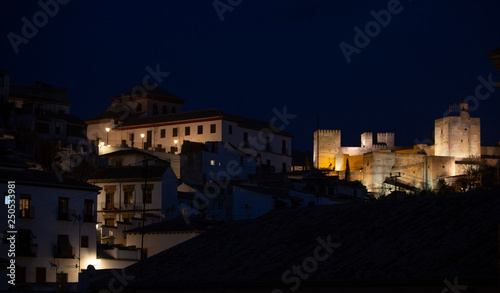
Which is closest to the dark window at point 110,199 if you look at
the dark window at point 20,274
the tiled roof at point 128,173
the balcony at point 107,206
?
the balcony at point 107,206

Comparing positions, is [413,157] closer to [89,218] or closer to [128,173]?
[128,173]

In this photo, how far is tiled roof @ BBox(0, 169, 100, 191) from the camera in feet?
143

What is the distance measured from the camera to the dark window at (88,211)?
47.8 metres

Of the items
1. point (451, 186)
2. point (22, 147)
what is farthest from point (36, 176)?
point (451, 186)

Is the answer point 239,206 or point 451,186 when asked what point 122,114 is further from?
point 239,206

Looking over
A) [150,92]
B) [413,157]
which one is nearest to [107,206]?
[150,92]

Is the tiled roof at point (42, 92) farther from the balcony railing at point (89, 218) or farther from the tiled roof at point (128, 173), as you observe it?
the balcony railing at point (89, 218)

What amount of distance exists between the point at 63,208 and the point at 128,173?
17.4 metres

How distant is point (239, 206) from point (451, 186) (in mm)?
48936

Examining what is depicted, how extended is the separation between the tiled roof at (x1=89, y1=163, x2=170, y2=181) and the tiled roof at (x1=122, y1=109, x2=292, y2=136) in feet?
93.0

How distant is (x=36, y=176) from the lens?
151ft

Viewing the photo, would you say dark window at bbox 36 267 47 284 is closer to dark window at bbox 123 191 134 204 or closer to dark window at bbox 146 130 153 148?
dark window at bbox 123 191 134 204

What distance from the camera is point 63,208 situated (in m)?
46.6

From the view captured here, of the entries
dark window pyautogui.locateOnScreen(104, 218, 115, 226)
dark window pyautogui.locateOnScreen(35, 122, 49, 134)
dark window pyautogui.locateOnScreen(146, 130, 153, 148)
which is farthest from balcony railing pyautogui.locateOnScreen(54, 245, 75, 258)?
dark window pyautogui.locateOnScreen(146, 130, 153, 148)
